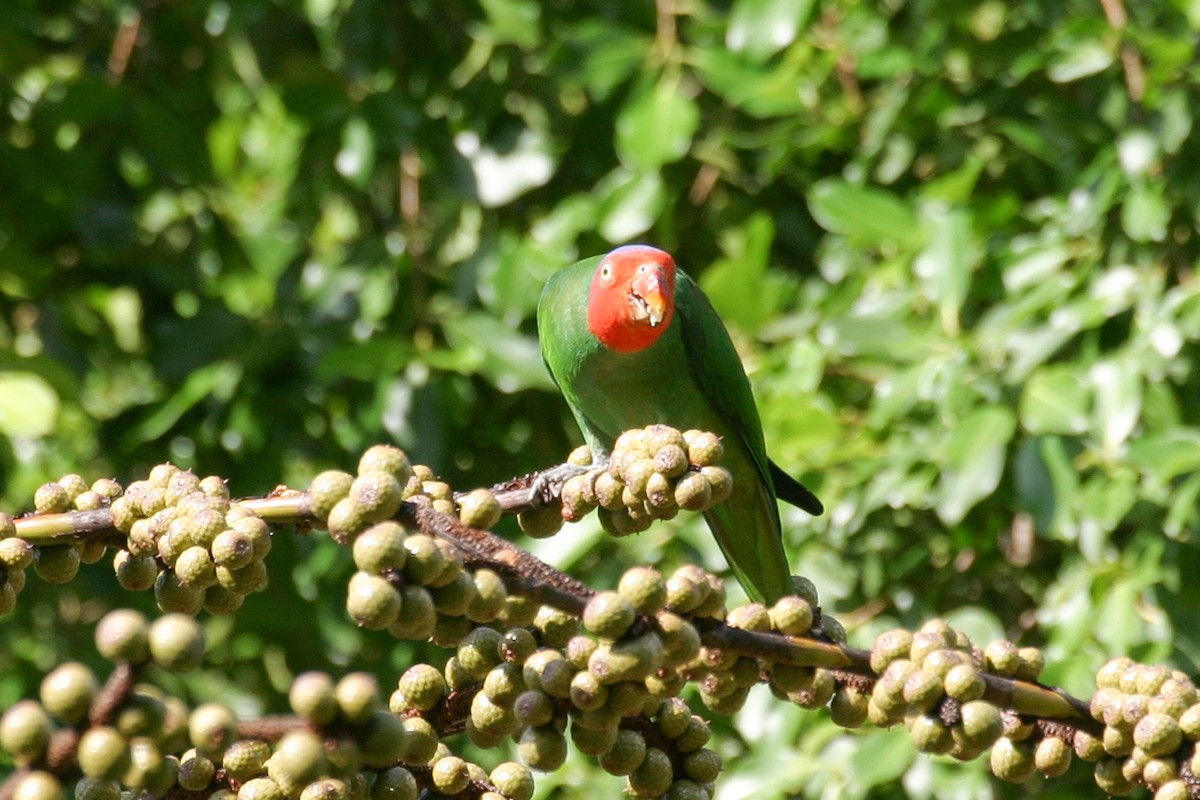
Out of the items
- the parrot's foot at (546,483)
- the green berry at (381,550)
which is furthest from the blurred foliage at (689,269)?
the green berry at (381,550)

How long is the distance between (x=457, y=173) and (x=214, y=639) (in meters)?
1.52

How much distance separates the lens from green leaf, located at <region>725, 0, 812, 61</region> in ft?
10.1

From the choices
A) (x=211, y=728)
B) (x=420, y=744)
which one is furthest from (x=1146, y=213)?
(x=211, y=728)

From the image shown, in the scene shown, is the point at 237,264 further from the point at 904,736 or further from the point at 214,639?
the point at 904,736

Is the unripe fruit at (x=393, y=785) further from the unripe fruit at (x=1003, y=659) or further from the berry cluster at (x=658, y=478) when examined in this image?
the unripe fruit at (x=1003, y=659)

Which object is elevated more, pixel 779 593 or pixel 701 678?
pixel 701 678

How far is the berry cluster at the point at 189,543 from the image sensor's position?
0.99m

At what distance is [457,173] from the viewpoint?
11.6ft

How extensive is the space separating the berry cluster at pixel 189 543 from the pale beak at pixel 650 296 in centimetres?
134

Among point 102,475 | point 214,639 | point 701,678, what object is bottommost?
point 214,639

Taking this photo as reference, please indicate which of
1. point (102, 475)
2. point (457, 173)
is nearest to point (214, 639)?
point (102, 475)

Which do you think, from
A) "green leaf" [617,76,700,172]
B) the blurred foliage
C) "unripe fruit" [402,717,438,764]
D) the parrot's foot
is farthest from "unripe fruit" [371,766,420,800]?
"green leaf" [617,76,700,172]

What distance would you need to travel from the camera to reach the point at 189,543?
3.31ft

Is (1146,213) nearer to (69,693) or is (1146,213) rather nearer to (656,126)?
(656,126)
